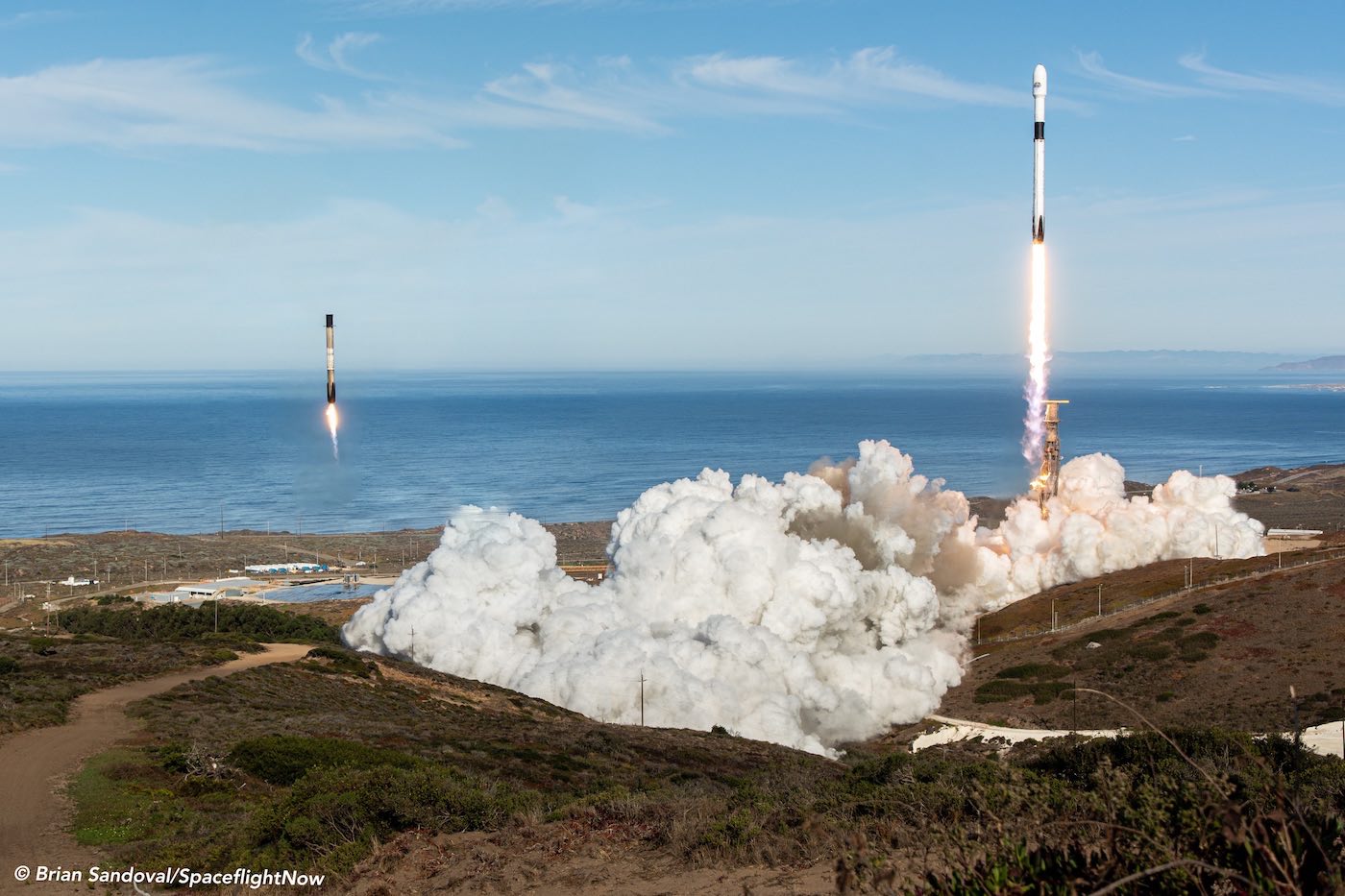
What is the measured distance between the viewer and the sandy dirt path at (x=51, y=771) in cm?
2191

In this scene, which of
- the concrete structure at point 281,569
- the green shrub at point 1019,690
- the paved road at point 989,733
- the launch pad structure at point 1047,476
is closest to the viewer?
the paved road at point 989,733

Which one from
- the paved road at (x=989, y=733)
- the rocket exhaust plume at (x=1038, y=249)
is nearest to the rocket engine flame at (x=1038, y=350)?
the rocket exhaust plume at (x=1038, y=249)

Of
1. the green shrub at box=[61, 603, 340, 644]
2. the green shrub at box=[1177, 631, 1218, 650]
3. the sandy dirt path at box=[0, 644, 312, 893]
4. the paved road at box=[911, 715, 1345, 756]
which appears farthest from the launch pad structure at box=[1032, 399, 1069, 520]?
the sandy dirt path at box=[0, 644, 312, 893]

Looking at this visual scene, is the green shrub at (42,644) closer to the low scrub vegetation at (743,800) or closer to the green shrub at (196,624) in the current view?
the green shrub at (196,624)

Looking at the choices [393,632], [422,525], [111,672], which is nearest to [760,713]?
[393,632]

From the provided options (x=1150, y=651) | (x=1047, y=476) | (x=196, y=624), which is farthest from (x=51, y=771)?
(x=1047, y=476)

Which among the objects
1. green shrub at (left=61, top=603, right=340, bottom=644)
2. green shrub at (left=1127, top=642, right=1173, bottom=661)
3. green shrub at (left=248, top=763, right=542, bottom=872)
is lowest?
green shrub at (left=1127, top=642, right=1173, bottom=661)

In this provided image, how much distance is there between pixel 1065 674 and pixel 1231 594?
14.9 m

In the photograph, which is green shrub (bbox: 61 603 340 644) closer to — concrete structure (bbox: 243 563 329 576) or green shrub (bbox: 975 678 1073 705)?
concrete structure (bbox: 243 563 329 576)

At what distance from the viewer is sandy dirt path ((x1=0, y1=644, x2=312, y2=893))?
2191 centimetres

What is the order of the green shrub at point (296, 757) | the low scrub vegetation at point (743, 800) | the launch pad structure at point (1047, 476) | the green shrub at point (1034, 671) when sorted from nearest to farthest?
the low scrub vegetation at point (743, 800), the green shrub at point (296, 757), the green shrub at point (1034, 671), the launch pad structure at point (1047, 476)

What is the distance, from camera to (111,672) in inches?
1742

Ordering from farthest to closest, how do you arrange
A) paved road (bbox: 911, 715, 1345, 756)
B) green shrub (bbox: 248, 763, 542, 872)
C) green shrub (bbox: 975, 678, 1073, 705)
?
green shrub (bbox: 975, 678, 1073, 705)
paved road (bbox: 911, 715, 1345, 756)
green shrub (bbox: 248, 763, 542, 872)

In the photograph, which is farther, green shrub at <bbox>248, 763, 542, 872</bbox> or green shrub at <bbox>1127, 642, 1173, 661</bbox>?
green shrub at <bbox>1127, 642, 1173, 661</bbox>
